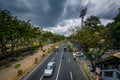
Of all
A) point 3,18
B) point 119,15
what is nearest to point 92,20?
point 119,15

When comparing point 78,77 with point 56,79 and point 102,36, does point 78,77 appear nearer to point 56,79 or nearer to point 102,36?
point 56,79

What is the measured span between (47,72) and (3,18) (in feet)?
54.0

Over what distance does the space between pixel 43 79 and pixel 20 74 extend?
5131 mm

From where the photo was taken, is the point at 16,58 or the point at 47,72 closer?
the point at 47,72

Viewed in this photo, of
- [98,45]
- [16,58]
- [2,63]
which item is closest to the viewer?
[98,45]

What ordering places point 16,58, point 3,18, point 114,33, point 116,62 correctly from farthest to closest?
1. point 16,58
2. point 114,33
3. point 3,18
4. point 116,62

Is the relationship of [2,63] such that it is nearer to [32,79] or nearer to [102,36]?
[32,79]

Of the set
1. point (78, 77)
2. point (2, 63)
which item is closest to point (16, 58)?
point (2, 63)

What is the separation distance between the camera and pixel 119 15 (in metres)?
41.5

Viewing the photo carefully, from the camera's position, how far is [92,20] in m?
73.4

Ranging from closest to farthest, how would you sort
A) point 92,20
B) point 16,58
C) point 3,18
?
1. point 3,18
2. point 16,58
3. point 92,20

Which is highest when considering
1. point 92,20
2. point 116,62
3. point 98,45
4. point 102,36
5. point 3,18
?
point 92,20

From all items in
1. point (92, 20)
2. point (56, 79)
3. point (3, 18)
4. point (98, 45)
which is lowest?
point (56, 79)

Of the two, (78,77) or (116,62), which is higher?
(116,62)
